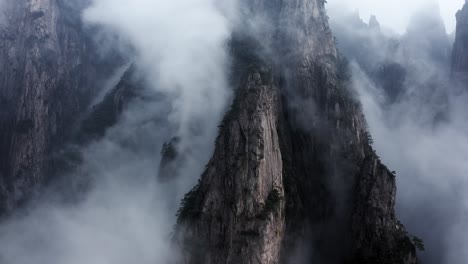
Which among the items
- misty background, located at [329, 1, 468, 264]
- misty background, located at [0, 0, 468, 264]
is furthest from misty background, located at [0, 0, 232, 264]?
misty background, located at [329, 1, 468, 264]

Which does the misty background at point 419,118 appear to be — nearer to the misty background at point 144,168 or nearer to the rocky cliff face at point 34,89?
the misty background at point 144,168

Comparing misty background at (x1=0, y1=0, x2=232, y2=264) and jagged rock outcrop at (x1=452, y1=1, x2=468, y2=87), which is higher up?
jagged rock outcrop at (x1=452, y1=1, x2=468, y2=87)

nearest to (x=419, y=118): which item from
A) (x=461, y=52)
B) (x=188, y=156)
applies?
(x=461, y=52)

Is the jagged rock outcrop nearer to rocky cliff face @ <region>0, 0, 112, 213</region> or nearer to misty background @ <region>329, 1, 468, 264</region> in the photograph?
misty background @ <region>329, 1, 468, 264</region>

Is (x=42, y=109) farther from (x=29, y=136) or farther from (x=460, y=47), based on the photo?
(x=460, y=47)

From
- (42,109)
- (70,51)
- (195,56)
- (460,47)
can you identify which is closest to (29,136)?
(42,109)

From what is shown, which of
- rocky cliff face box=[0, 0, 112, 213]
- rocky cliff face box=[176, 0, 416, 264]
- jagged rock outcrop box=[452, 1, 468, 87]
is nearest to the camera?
rocky cliff face box=[176, 0, 416, 264]

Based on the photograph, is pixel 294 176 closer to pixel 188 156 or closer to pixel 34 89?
pixel 188 156
